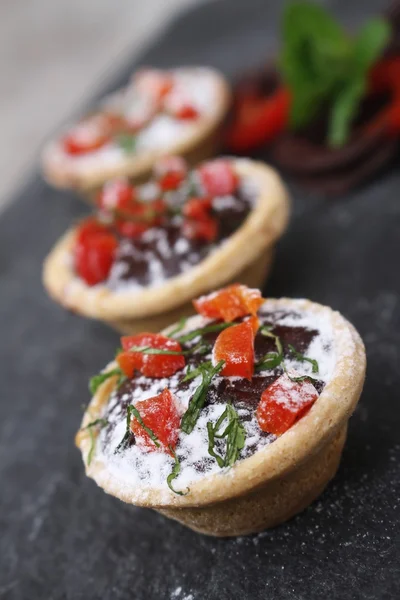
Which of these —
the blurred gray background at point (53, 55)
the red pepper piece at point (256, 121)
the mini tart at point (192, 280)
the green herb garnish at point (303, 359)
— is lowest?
the blurred gray background at point (53, 55)

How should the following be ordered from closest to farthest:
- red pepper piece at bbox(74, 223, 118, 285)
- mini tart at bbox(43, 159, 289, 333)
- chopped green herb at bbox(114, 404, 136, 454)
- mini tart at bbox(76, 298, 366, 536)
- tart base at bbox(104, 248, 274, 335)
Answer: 1. mini tart at bbox(76, 298, 366, 536)
2. chopped green herb at bbox(114, 404, 136, 454)
3. mini tart at bbox(43, 159, 289, 333)
4. tart base at bbox(104, 248, 274, 335)
5. red pepper piece at bbox(74, 223, 118, 285)

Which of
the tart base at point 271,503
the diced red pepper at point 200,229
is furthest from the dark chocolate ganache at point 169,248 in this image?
the tart base at point 271,503

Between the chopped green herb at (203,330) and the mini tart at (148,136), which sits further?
the mini tart at (148,136)

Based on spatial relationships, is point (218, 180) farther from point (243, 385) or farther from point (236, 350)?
point (243, 385)

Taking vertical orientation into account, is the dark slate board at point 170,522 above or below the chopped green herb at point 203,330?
below

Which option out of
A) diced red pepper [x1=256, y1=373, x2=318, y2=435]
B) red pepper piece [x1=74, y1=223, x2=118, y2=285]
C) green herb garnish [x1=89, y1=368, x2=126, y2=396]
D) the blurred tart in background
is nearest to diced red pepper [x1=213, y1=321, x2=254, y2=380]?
diced red pepper [x1=256, y1=373, x2=318, y2=435]

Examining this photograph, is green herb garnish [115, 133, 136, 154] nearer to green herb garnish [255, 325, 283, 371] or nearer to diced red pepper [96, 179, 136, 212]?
diced red pepper [96, 179, 136, 212]

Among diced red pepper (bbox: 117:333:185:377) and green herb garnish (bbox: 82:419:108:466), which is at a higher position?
diced red pepper (bbox: 117:333:185:377)

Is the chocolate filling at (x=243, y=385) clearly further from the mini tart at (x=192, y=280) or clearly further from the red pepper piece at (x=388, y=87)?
the red pepper piece at (x=388, y=87)

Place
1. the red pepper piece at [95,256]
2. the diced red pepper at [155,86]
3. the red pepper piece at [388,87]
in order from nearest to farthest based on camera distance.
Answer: the red pepper piece at [95,256] < the red pepper piece at [388,87] < the diced red pepper at [155,86]
